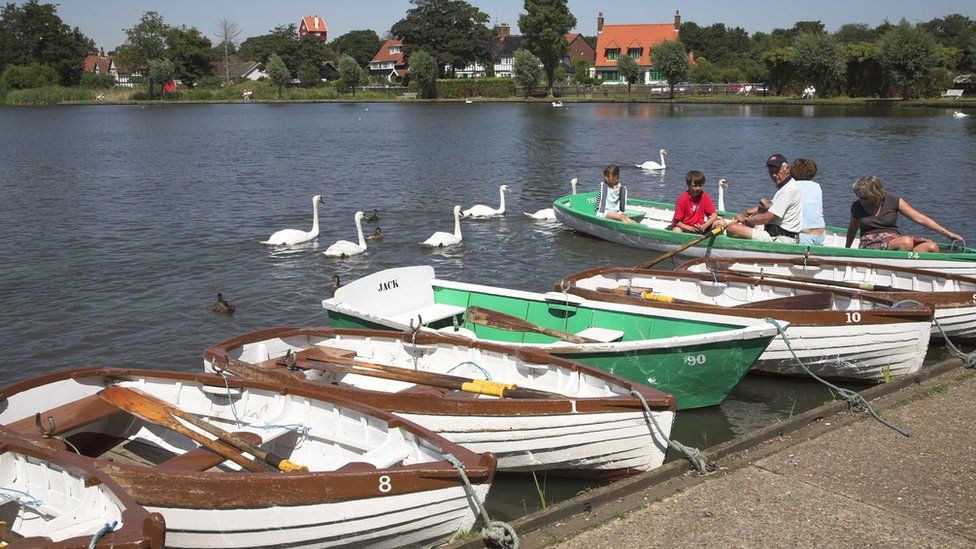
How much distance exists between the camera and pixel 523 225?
23.8m

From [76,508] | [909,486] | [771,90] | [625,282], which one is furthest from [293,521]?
[771,90]

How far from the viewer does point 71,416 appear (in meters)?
7.67

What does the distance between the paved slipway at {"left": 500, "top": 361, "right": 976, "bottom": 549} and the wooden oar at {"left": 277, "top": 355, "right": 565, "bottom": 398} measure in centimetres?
148

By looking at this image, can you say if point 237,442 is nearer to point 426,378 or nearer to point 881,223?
point 426,378

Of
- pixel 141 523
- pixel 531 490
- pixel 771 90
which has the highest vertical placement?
pixel 771 90

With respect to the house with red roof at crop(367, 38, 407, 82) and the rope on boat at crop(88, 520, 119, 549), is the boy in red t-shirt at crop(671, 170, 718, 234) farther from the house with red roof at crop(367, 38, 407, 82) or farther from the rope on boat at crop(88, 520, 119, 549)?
the house with red roof at crop(367, 38, 407, 82)

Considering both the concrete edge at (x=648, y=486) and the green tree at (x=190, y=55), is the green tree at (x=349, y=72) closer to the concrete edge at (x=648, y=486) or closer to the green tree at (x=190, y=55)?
the green tree at (x=190, y=55)

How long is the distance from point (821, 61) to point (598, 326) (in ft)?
260

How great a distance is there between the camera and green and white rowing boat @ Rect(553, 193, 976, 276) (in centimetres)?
1297

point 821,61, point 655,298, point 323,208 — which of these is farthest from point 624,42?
point 655,298

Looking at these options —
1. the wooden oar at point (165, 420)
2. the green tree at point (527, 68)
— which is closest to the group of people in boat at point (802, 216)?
the wooden oar at point (165, 420)

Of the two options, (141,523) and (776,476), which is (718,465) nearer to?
(776,476)

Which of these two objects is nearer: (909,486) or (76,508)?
(76,508)

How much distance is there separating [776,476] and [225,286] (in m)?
12.8
